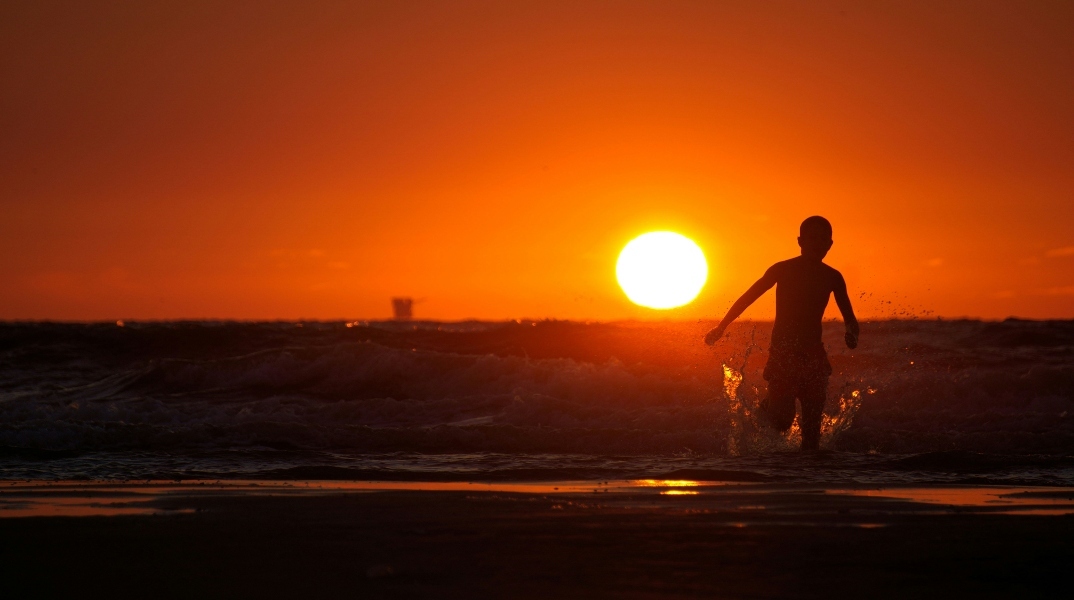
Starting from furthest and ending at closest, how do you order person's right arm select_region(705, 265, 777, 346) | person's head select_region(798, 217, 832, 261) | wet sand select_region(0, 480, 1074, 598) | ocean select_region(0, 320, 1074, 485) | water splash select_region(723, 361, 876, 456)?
water splash select_region(723, 361, 876, 456) < person's right arm select_region(705, 265, 777, 346) < person's head select_region(798, 217, 832, 261) < ocean select_region(0, 320, 1074, 485) < wet sand select_region(0, 480, 1074, 598)

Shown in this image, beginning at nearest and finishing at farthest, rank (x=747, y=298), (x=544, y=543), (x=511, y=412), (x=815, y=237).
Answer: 1. (x=544, y=543)
2. (x=815, y=237)
3. (x=747, y=298)
4. (x=511, y=412)

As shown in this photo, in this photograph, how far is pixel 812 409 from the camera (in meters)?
8.92

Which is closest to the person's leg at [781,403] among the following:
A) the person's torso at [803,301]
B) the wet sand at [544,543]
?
the person's torso at [803,301]

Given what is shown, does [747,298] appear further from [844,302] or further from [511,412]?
[511,412]

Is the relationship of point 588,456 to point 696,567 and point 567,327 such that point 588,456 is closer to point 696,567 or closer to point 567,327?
point 696,567

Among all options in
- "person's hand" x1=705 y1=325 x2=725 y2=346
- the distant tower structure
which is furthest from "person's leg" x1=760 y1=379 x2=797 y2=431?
the distant tower structure

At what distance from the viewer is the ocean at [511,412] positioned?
848 centimetres

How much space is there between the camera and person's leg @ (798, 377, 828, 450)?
28.6ft

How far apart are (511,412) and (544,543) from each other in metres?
8.00

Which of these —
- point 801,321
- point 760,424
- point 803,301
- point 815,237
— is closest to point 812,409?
point 760,424

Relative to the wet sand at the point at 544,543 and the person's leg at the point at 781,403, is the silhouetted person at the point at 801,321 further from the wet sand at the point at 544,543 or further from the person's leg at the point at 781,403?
the wet sand at the point at 544,543

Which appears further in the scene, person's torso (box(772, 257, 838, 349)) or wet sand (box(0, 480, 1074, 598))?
person's torso (box(772, 257, 838, 349))

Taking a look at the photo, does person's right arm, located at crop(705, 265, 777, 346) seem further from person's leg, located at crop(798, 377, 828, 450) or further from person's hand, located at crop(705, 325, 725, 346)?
person's leg, located at crop(798, 377, 828, 450)

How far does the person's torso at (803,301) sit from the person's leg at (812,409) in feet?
1.14
